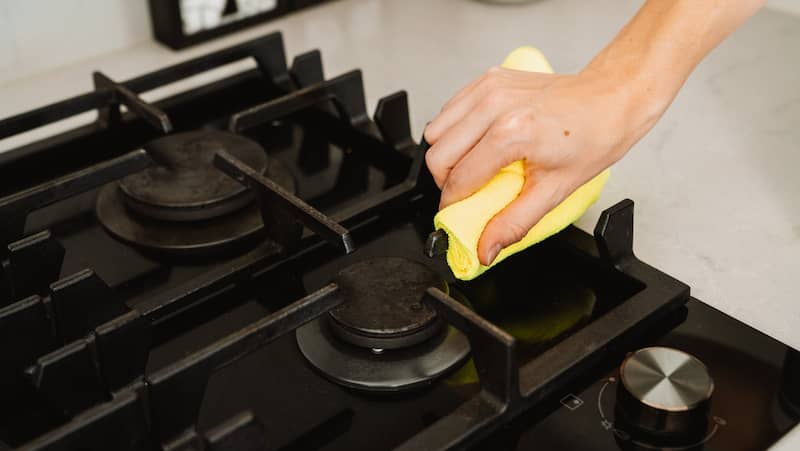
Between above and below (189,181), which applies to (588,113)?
above

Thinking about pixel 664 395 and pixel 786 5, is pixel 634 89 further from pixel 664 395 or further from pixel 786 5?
pixel 786 5

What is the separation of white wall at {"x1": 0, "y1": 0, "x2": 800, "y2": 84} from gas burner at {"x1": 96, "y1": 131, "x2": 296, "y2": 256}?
33 cm

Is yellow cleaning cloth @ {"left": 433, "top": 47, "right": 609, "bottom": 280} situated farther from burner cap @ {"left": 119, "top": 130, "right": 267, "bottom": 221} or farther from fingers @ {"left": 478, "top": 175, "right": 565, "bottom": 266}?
burner cap @ {"left": 119, "top": 130, "right": 267, "bottom": 221}

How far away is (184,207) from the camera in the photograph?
864 millimetres

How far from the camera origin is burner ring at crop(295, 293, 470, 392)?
697 millimetres

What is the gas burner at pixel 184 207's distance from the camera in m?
0.85

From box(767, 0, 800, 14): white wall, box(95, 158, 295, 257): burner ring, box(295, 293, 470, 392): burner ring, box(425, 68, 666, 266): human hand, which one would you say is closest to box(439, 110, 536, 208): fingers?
box(425, 68, 666, 266): human hand

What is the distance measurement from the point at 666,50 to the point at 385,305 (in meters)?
0.27

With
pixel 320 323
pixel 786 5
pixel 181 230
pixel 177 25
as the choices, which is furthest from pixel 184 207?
pixel 786 5

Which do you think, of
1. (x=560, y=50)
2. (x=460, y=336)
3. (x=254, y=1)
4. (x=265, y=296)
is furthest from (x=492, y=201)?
(x=254, y=1)

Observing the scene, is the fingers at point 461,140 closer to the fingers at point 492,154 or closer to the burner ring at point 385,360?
the fingers at point 492,154

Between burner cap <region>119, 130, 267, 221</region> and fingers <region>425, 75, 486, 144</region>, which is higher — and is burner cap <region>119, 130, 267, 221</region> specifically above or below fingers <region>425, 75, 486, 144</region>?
below

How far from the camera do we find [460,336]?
2.39 ft

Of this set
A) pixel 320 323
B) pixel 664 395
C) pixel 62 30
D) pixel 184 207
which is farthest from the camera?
pixel 62 30
